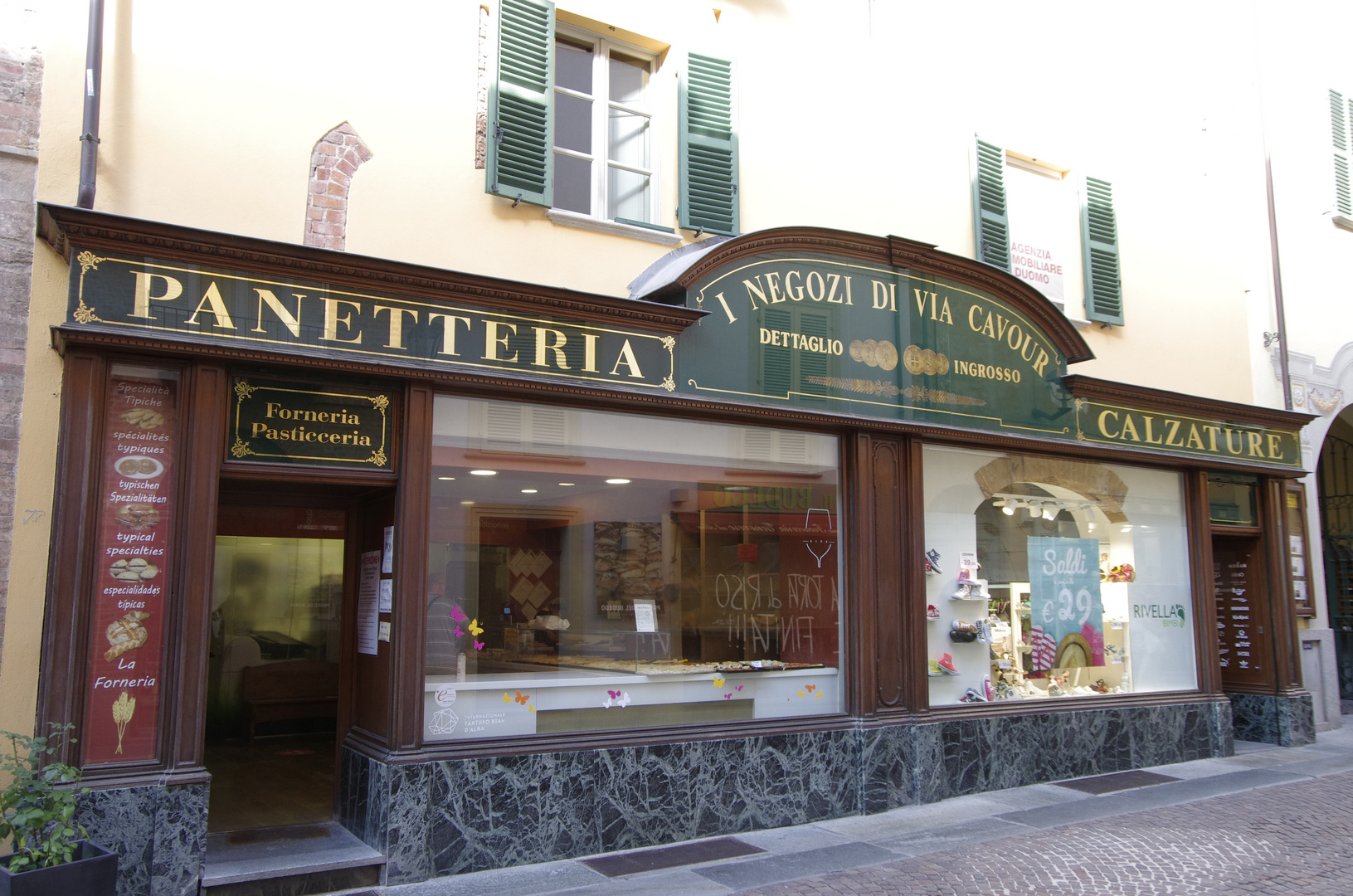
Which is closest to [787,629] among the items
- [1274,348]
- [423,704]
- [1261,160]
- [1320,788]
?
[423,704]

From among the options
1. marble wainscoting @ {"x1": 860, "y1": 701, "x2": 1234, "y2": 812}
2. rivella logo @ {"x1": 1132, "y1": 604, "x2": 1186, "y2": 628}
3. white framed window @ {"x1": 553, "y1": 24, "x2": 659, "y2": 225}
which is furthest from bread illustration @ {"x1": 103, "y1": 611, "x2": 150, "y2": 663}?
rivella logo @ {"x1": 1132, "y1": 604, "x2": 1186, "y2": 628}

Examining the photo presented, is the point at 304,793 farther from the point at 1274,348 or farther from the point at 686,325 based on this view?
the point at 1274,348

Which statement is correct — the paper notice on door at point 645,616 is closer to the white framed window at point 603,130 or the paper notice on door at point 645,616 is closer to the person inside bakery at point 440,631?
the person inside bakery at point 440,631

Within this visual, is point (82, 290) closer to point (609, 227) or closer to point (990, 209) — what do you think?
point (609, 227)

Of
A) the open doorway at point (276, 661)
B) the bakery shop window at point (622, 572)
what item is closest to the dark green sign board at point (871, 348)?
the bakery shop window at point (622, 572)

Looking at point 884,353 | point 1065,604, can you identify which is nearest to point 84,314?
point 884,353

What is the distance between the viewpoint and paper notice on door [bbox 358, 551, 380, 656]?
6488 mm

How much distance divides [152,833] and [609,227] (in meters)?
4.69

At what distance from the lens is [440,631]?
636 cm

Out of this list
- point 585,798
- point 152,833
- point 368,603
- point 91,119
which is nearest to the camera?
point 152,833

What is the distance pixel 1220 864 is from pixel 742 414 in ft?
13.6

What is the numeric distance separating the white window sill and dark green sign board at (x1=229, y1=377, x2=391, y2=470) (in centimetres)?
188

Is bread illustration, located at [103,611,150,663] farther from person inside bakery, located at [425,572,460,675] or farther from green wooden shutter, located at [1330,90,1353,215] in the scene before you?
green wooden shutter, located at [1330,90,1353,215]

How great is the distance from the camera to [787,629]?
26.0 ft
